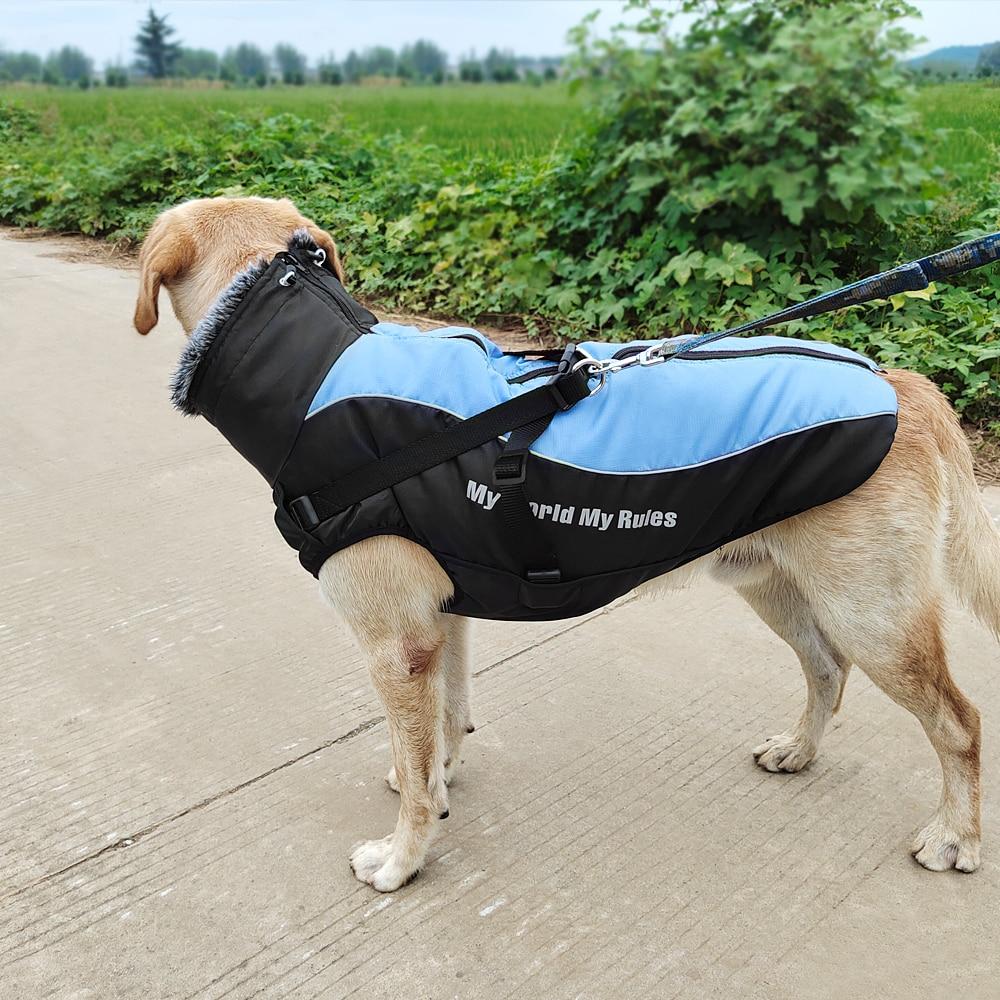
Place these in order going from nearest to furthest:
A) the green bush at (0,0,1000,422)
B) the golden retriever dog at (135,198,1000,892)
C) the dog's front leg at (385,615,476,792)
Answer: the golden retriever dog at (135,198,1000,892) → the dog's front leg at (385,615,476,792) → the green bush at (0,0,1000,422)

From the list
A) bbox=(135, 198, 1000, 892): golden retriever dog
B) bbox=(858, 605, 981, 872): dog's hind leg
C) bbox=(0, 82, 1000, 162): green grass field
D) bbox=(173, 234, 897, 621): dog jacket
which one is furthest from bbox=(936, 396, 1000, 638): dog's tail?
bbox=(0, 82, 1000, 162): green grass field

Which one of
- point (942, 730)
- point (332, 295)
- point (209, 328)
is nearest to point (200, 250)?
point (209, 328)

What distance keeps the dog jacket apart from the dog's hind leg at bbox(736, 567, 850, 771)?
57 cm

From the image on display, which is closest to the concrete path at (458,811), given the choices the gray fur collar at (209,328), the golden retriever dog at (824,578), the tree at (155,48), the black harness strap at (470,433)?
the golden retriever dog at (824,578)

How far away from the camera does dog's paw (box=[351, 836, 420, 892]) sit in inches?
101

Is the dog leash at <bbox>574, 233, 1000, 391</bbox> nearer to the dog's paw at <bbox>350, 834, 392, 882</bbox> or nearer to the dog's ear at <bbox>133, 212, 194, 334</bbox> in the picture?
the dog's ear at <bbox>133, 212, 194, 334</bbox>

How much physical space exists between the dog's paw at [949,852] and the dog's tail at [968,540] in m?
0.53

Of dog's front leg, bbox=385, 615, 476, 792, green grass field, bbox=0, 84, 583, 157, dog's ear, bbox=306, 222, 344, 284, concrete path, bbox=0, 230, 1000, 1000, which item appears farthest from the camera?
green grass field, bbox=0, 84, 583, 157

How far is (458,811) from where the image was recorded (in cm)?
290

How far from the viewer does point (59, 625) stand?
378 centimetres

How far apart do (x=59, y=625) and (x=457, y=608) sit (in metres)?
1.90

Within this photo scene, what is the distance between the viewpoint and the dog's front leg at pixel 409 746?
2529 mm

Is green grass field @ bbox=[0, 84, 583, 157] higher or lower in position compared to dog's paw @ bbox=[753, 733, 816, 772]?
higher

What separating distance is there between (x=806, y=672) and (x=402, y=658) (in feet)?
4.00
